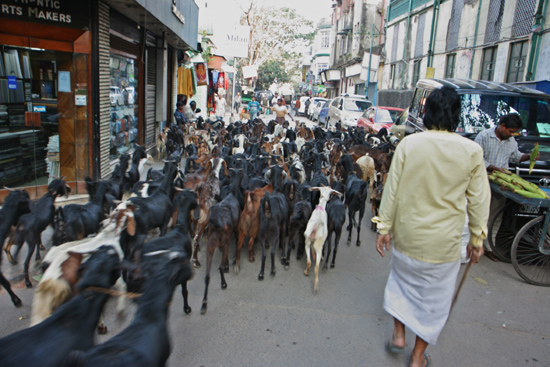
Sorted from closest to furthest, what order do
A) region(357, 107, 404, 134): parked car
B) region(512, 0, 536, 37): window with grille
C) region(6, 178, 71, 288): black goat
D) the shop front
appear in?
1. region(6, 178, 71, 288): black goat
2. the shop front
3. region(512, 0, 536, 37): window with grille
4. region(357, 107, 404, 134): parked car

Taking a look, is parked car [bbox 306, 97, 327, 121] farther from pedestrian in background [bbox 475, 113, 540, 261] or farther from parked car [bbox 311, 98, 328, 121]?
pedestrian in background [bbox 475, 113, 540, 261]

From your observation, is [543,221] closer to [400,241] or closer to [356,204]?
[356,204]

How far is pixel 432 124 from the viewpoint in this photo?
3.30 m

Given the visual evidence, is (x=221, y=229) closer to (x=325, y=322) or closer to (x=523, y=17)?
(x=325, y=322)

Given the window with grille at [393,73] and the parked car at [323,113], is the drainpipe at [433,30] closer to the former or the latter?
the parked car at [323,113]

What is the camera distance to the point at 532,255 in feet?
18.2

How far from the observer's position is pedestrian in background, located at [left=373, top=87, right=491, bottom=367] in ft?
10.5

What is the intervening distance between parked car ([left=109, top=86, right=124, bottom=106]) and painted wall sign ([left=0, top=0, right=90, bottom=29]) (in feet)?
7.26

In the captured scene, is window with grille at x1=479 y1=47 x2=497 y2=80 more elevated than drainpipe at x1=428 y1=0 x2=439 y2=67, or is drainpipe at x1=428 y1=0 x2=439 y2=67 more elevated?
drainpipe at x1=428 y1=0 x2=439 y2=67

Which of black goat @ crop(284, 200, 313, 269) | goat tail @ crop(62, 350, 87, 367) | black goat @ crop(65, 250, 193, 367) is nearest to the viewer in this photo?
goat tail @ crop(62, 350, 87, 367)

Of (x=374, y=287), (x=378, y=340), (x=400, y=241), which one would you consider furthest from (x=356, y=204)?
(x=400, y=241)

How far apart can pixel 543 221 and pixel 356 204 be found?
7.96 feet

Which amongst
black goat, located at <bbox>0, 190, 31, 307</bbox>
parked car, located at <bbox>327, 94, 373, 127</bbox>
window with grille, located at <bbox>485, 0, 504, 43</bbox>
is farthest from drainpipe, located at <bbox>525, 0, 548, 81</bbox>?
black goat, located at <bbox>0, 190, 31, 307</bbox>

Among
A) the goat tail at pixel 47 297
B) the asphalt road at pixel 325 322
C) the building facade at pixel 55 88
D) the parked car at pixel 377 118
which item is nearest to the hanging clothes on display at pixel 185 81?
the parked car at pixel 377 118
